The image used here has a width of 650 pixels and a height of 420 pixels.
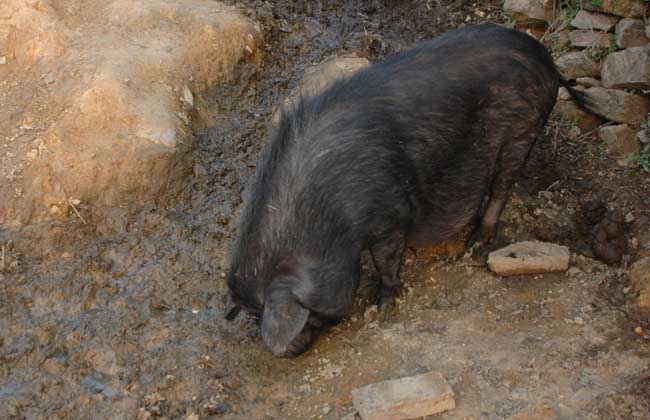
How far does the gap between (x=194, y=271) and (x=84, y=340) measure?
0.80m

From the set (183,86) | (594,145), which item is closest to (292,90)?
(183,86)

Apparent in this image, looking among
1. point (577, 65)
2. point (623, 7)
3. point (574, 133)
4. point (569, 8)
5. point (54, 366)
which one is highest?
point (623, 7)

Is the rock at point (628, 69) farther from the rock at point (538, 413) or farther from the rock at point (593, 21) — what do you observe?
the rock at point (538, 413)

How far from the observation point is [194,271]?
4.60m

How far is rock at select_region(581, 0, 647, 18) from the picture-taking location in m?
5.18

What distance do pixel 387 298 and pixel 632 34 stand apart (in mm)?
2670

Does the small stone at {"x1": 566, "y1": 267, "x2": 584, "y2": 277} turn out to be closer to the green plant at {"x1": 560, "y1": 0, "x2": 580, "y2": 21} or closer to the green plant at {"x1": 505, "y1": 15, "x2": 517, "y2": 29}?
the green plant at {"x1": 560, "y1": 0, "x2": 580, "y2": 21}

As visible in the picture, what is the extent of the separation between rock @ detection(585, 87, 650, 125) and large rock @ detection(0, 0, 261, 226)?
275 cm

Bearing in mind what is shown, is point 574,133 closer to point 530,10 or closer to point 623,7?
point 623,7

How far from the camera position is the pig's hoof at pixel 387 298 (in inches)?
171

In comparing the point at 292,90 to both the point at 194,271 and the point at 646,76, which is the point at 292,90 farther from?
the point at 646,76

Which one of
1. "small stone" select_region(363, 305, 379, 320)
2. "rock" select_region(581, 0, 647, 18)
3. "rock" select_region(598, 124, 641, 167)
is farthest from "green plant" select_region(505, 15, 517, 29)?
"small stone" select_region(363, 305, 379, 320)

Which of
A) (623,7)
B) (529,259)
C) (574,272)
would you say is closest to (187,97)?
(529,259)

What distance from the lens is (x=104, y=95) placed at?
5.15 metres
